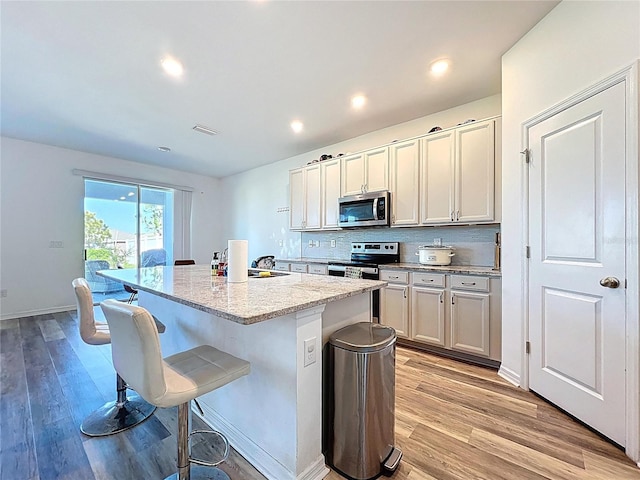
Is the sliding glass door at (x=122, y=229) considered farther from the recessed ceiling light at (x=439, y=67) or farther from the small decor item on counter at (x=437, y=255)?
the recessed ceiling light at (x=439, y=67)

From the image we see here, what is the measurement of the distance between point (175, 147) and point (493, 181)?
464 cm

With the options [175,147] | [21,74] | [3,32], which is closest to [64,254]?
[175,147]

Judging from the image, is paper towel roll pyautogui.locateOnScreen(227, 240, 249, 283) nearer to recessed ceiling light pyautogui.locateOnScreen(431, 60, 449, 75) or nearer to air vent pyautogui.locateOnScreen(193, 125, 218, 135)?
recessed ceiling light pyautogui.locateOnScreen(431, 60, 449, 75)

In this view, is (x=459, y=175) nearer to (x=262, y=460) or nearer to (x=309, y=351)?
(x=309, y=351)

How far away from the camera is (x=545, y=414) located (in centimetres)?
186

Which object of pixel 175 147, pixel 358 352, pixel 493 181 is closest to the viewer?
pixel 358 352

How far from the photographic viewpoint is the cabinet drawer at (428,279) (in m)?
2.80

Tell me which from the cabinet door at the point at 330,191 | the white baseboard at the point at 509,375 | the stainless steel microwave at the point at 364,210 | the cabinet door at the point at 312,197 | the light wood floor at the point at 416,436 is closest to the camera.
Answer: the light wood floor at the point at 416,436

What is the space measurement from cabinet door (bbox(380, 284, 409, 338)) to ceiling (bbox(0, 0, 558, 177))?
214 centimetres

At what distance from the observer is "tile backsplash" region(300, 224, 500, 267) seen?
3045 mm

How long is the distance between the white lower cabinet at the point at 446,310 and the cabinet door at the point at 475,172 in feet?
2.25

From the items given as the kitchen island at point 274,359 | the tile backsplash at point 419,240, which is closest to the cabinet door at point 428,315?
the tile backsplash at point 419,240

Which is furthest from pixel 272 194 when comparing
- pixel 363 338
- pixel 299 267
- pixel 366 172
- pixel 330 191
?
pixel 363 338

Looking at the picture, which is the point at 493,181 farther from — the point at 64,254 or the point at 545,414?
the point at 64,254
